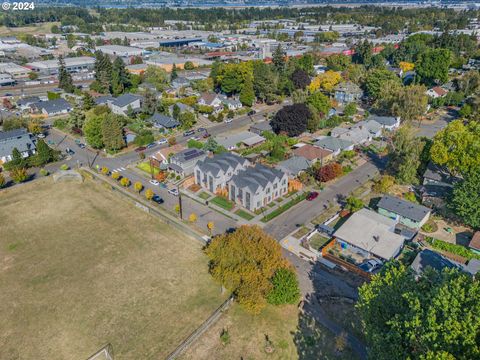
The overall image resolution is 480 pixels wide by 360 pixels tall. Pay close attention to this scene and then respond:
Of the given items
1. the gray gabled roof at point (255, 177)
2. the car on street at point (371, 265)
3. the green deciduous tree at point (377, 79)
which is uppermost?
the green deciduous tree at point (377, 79)

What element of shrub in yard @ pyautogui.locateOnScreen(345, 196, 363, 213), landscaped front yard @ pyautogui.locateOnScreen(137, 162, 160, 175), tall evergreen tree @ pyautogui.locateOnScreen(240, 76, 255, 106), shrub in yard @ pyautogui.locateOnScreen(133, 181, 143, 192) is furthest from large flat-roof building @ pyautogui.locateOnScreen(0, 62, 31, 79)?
shrub in yard @ pyautogui.locateOnScreen(345, 196, 363, 213)

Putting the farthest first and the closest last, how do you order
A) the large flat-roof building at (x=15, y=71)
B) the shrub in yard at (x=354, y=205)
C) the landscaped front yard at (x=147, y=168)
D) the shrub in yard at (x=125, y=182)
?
the large flat-roof building at (x=15, y=71), the landscaped front yard at (x=147, y=168), the shrub in yard at (x=125, y=182), the shrub in yard at (x=354, y=205)

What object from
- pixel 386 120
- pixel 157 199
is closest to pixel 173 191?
pixel 157 199

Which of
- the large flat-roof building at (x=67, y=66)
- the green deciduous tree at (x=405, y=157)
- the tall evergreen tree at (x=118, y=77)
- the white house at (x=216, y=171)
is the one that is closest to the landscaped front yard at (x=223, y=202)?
the white house at (x=216, y=171)

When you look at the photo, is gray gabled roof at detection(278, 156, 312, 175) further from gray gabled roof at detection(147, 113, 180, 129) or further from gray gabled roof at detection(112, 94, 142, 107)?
gray gabled roof at detection(112, 94, 142, 107)

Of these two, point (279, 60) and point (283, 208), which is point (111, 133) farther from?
point (279, 60)

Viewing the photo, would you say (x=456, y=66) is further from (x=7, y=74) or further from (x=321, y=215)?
(x=7, y=74)

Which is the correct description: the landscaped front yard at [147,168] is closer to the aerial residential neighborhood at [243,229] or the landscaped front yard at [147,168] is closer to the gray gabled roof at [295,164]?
the aerial residential neighborhood at [243,229]
